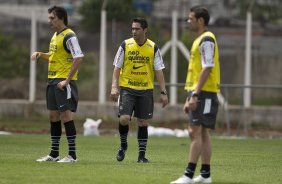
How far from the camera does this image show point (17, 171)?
1334 centimetres

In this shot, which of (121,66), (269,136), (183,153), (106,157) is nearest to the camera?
(121,66)

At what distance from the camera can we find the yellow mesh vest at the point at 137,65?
15773 mm

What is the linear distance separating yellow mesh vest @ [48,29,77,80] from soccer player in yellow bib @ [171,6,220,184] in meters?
3.39

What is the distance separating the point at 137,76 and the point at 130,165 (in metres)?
1.67

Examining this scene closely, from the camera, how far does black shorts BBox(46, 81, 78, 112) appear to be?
15.1 metres

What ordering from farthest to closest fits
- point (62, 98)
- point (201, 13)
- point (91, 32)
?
point (91, 32) → point (62, 98) → point (201, 13)

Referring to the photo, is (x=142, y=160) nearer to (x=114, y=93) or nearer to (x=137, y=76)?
(x=114, y=93)

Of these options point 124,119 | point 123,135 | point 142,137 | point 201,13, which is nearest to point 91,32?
point 123,135

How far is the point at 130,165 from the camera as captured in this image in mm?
14773

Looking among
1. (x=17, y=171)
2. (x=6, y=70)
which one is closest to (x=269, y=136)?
(x=6, y=70)

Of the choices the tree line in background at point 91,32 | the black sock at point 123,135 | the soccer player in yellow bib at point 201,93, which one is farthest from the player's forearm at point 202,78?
the tree line in background at point 91,32

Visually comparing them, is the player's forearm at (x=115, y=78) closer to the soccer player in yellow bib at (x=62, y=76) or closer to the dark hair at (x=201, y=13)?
the soccer player in yellow bib at (x=62, y=76)

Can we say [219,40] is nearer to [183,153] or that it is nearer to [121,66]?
[183,153]

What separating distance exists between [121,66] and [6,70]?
17.4 m
